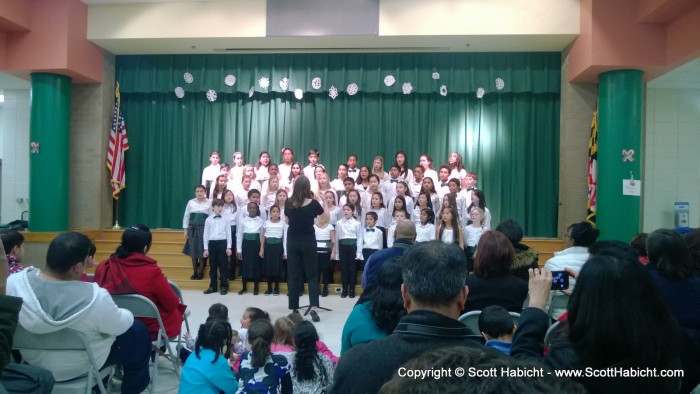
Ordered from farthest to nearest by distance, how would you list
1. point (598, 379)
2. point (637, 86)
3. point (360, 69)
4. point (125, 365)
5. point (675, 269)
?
point (360, 69) < point (637, 86) < point (125, 365) < point (675, 269) < point (598, 379)

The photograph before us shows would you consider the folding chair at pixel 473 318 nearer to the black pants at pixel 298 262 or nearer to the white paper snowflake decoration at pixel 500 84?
the black pants at pixel 298 262

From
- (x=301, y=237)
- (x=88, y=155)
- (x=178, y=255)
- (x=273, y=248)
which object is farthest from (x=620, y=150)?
(x=88, y=155)

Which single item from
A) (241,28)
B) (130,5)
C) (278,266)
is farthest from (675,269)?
(130,5)

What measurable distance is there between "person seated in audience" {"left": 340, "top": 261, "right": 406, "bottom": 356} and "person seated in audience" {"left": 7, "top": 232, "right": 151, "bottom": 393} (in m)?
1.18

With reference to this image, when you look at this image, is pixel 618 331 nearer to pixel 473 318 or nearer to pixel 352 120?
pixel 473 318

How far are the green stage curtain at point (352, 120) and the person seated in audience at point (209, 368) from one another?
789cm

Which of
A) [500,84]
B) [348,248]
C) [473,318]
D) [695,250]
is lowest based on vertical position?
[348,248]

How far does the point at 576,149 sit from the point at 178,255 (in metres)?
6.59

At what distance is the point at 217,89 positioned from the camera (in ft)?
33.4

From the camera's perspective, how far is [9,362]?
1732mm

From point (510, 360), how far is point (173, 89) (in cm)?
1045

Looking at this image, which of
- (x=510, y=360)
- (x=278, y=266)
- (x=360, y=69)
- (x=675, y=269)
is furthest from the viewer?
(x=360, y=69)

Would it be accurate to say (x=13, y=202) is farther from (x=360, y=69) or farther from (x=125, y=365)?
(x=125, y=365)

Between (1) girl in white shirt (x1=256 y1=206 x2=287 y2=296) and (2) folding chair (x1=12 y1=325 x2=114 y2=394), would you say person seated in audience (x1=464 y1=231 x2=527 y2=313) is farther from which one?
(1) girl in white shirt (x1=256 y1=206 x2=287 y2=296)
